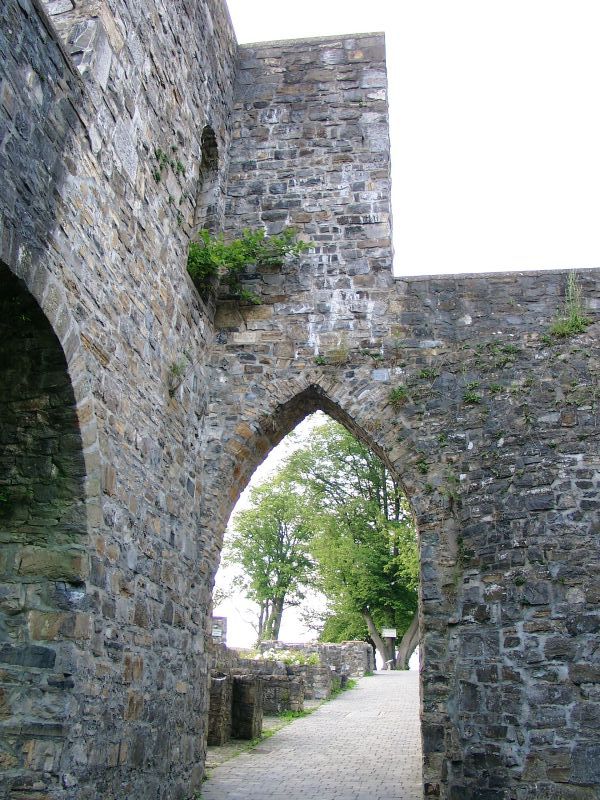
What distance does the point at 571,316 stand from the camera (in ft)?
24.1

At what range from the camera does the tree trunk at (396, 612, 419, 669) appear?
21.5m

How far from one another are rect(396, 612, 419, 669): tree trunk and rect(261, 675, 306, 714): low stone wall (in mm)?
9052

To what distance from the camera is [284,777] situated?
7617 mm

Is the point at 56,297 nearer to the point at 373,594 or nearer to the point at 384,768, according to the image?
the point at 384,768

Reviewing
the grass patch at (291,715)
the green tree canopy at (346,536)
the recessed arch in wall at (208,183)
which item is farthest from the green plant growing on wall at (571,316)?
the green tree canopy at (346,536)

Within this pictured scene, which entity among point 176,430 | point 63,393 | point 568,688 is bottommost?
point 568,688

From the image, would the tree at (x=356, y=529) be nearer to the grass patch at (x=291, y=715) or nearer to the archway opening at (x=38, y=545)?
the grass patch at (x=291, y=715)

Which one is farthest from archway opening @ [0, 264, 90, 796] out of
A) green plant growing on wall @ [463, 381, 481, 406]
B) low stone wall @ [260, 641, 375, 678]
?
low stone wall @ [260, 641, 375, 678]

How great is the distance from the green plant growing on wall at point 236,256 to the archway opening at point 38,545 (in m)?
2.91

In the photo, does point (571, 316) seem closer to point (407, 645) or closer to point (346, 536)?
point (346, 536)

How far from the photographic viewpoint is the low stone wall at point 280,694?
41.6 feet

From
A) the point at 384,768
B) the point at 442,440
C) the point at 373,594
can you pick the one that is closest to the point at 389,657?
the point at 373,594

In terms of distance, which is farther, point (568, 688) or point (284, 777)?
point (284, 777)

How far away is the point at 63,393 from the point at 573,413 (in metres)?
4.53
